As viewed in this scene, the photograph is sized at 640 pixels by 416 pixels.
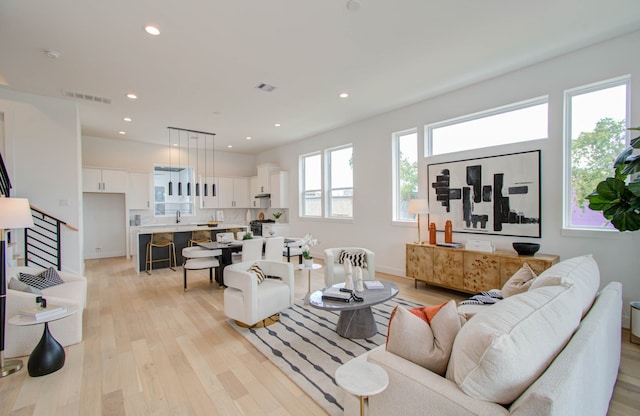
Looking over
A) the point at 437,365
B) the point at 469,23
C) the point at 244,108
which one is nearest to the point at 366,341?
the point at 437,365

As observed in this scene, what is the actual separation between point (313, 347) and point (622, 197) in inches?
125

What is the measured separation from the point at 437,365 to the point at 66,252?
5.93 meters

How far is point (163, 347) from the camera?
2889 mm

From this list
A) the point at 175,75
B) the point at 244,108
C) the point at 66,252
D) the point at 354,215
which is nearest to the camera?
the point at 175,75

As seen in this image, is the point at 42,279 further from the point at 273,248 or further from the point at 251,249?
the point at 273,248

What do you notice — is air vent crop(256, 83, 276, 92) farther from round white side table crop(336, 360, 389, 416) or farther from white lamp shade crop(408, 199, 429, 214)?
round white side table crop(336, 360, 389, 416)

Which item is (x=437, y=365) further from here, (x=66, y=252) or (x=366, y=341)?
(x=66, y=252)

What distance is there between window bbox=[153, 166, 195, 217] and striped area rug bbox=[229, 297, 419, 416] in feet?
19.8

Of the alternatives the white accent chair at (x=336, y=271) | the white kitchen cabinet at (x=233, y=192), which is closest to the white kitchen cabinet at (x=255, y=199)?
the white kitchen cabinet at (x=233, y=192)

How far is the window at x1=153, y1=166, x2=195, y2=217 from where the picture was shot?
8180mm

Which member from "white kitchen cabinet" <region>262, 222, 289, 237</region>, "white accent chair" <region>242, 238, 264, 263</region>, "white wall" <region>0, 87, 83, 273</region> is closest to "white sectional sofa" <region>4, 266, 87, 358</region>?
"white wall" <region>0, 87, 83, 273</region>

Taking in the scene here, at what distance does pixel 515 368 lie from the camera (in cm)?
108

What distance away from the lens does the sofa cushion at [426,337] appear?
54.2 inches

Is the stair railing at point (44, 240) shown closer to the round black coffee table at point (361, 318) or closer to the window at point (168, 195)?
the window at point (168, 195)
